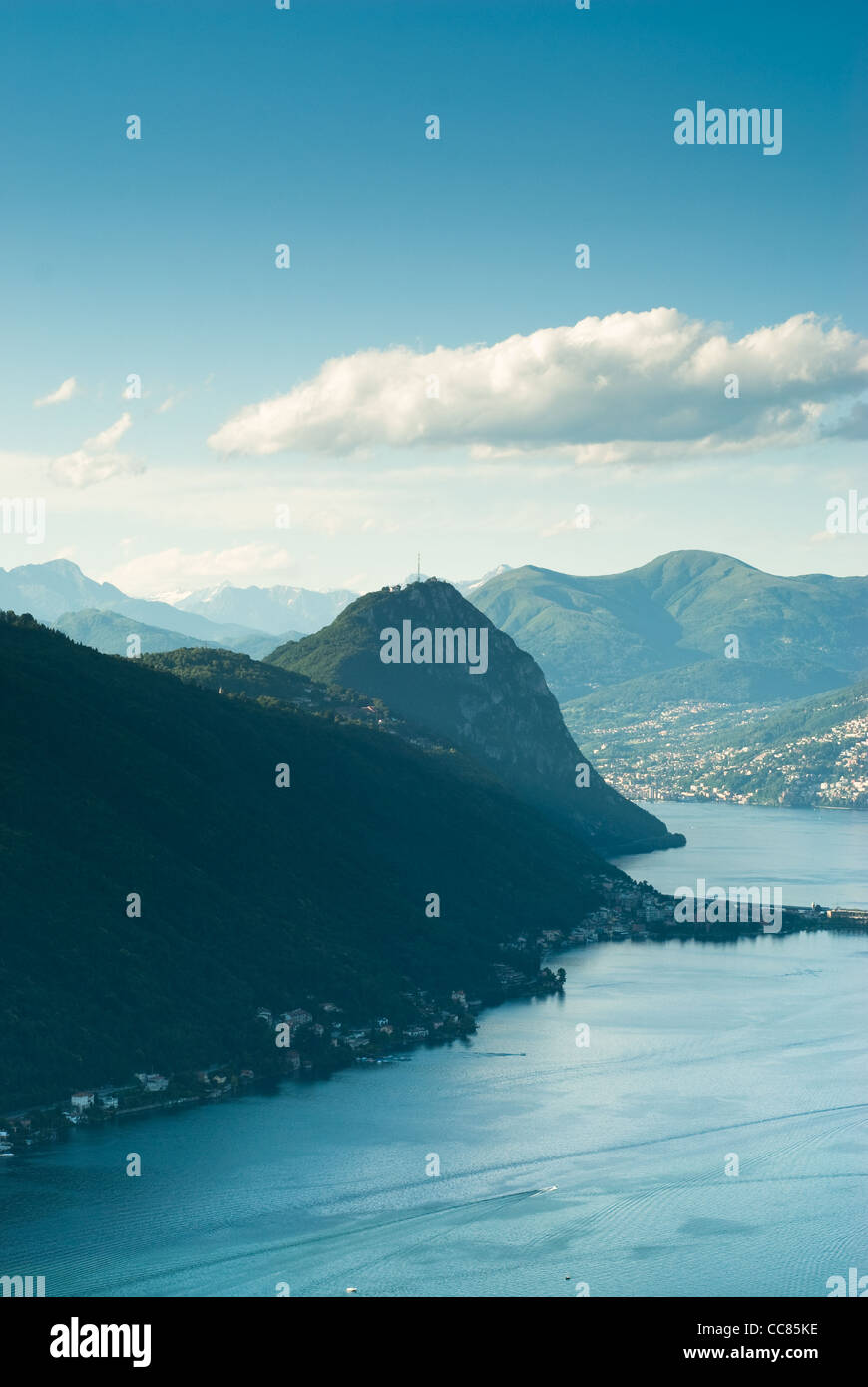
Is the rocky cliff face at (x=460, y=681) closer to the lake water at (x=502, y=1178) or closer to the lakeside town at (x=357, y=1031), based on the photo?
the lakeside town at (x=357, y=1031)

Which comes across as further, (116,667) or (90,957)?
(116,667)

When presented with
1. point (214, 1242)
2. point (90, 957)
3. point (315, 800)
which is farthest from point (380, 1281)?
point (315, 800)

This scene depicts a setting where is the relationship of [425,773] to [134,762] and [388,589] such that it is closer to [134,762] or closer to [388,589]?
[134,762]

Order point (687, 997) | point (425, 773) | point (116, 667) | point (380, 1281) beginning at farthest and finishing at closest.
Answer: point (425, 773) → point (116, 667) → point (687, 997) → point (380, 1281)

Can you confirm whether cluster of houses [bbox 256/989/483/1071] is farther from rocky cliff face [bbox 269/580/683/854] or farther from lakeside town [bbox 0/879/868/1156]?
rocky cliff face [bbox 269/580/683/854]

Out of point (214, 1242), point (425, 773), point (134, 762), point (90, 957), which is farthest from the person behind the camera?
point (425, 773)

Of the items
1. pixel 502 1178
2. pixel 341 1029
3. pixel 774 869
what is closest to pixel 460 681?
pixel 774 869
